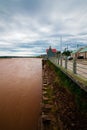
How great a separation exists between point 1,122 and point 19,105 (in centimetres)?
235

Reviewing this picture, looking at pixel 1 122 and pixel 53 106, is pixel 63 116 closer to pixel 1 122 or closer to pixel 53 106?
pixel 53 106

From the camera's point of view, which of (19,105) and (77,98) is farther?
(19,105)

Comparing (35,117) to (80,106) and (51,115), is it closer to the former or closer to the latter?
(51,115)

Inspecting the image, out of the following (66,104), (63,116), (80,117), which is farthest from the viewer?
(66,104)

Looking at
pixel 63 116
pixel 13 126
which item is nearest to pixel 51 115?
pixel 63 116

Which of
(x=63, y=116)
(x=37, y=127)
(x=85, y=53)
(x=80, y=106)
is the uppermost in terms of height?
(x=85, y=53)

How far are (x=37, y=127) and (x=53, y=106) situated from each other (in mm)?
1474

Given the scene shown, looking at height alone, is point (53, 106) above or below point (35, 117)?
above

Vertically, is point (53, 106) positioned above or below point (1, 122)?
above

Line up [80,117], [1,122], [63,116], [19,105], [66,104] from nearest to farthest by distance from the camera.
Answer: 1. [80,117]
2. [63,116]
3. [1,122]
4. [66,104]
5. [19,105]

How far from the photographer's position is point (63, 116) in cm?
632

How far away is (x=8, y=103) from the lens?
9.38 m

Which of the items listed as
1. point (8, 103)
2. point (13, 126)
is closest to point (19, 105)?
point (8, 103)

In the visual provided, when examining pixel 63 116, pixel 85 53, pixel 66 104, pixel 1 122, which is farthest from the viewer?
pixel 85 53
